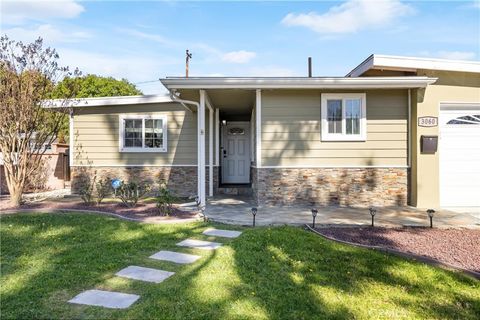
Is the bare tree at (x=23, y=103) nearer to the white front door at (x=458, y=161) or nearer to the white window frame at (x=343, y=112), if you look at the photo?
the white window frame at (x=343, y=112)

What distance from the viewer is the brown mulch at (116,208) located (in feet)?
22.5

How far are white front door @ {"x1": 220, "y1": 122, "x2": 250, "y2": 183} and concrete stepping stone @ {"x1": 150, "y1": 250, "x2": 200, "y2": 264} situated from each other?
768cm

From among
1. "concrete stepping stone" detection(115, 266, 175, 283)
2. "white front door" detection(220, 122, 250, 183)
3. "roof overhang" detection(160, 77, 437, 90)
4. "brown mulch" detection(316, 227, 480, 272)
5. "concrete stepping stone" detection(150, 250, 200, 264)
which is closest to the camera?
"concrete stepping stone" detection(115, 266, 175, 283)

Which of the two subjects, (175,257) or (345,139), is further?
(345,139)

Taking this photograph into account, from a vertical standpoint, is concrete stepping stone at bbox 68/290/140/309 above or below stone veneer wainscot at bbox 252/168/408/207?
below

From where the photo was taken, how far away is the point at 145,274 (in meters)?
3.71

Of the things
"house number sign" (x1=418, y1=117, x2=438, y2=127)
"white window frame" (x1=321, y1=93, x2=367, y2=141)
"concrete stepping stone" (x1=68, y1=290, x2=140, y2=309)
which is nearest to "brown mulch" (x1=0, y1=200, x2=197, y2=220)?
"concrete stepping stone" (x1=68, y1=290, x2=140, y2=309)

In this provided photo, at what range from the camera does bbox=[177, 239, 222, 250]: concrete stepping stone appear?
475cm

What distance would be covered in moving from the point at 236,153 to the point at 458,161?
672cm

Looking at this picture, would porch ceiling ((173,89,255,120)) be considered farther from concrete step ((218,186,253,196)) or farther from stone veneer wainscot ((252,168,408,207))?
concrete step ((218,186,253,196))

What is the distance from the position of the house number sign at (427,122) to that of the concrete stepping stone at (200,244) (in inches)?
220

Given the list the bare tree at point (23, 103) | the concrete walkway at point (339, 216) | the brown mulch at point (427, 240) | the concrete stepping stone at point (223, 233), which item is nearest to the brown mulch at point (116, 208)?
the bare tree at point (23, 103)

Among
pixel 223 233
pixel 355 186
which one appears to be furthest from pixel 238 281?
pixel 355 186

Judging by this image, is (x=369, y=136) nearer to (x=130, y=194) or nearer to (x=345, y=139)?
(x=345, y=139)
